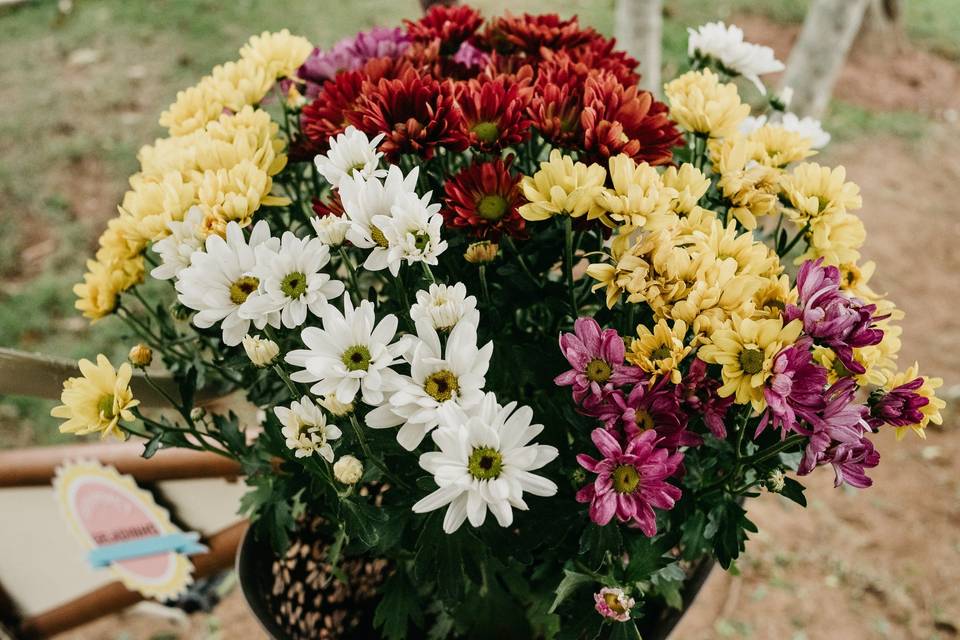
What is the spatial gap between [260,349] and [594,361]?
0.36 metres

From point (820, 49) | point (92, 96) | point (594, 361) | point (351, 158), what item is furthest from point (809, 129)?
point (92, 96)

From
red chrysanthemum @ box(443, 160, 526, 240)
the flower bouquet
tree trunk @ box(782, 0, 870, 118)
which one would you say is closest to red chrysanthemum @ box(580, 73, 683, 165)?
the flower bouquet

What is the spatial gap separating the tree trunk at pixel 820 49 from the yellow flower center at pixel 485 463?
9.92 feet

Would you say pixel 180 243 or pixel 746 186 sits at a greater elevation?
pixel 746 186

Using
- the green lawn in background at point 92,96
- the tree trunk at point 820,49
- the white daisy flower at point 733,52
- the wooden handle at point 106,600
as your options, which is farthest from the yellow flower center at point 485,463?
the tree trunk at point 820,49

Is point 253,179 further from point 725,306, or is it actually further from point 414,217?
point 725,306

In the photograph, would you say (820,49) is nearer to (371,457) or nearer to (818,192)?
(818,192)

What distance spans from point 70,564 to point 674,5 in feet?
17.3

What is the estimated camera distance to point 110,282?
3.48 ft

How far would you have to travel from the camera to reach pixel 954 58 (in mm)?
5508

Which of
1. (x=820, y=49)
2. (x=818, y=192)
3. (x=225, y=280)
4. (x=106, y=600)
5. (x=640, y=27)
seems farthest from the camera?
(x=820, y=49)

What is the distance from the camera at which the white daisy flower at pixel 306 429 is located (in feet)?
2.73

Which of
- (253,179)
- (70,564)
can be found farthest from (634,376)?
(70,564)

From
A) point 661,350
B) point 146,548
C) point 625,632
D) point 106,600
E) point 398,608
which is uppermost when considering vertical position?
point 661,350
